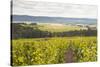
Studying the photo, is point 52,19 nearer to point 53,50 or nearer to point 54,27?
point 54,27

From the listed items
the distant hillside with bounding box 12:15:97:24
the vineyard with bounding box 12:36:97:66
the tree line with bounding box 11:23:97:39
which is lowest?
the vineyard with bounding box 12:36:97:66

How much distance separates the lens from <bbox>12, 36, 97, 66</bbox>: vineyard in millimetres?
2199

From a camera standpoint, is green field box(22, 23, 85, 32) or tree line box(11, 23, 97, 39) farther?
green field box(22, 23, 85, 32)

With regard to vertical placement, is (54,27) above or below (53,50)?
above

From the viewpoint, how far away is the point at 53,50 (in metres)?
2.32

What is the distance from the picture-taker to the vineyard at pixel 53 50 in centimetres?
220

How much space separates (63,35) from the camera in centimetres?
237

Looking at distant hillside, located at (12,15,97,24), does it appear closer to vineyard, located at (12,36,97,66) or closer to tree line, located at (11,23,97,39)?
tree line, located at (11,23,97,39)

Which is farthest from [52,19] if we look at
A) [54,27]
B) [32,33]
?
[32,33]

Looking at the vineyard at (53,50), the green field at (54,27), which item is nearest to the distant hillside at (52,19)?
the green field at (54,27)

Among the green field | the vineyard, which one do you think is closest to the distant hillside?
the green field

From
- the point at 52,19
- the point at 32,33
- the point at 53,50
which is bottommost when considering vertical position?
the point at 53,50

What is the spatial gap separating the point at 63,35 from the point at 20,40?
1.66 feet

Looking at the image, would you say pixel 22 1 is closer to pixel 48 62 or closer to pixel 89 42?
pixel 48 62
